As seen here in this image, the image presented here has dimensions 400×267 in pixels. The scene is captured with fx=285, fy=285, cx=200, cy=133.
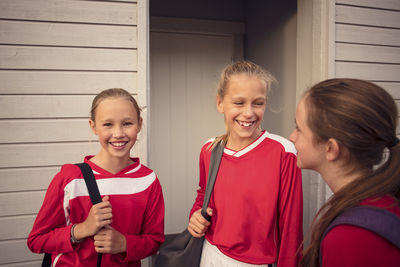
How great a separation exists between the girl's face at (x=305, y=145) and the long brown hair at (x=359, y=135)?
0.22 ft

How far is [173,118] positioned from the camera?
3330 millimetres

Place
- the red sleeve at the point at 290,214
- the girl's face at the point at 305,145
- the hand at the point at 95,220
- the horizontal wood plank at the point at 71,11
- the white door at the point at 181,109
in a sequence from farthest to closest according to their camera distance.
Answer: the white door at the point at 181,109 < the horizontal wood plank at the point at 71,11 < the red sleeve at the point at 290,214 < the hand at the point at 95,220 < the girl's face at the point at 305,145

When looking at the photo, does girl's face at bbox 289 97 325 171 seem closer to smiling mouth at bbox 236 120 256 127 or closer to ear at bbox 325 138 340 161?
ear at bbox 325 138 340 161

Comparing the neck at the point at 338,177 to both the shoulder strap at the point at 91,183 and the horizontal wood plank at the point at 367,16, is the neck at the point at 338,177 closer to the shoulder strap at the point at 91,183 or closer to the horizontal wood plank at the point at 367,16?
the shoulder strap at the point at 91,183

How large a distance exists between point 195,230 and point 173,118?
2069 mm

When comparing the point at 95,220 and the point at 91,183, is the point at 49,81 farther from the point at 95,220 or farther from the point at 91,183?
the point at 95,220

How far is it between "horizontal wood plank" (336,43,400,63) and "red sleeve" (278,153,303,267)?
1448 mm

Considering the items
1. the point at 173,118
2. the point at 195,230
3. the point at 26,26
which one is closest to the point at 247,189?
the point at 195,230

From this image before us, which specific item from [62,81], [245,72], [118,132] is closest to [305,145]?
[245,72]

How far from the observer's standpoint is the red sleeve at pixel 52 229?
1168 mm

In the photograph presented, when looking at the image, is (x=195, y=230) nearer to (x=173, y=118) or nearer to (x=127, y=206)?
(x=127, y=206)

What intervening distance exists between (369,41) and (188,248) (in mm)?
2227

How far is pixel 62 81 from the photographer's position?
1831mm

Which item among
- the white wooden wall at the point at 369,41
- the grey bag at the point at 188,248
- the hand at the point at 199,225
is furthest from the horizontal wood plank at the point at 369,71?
the hand at the point at 199,225
